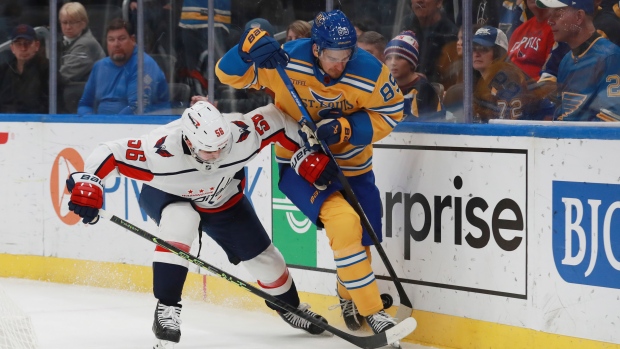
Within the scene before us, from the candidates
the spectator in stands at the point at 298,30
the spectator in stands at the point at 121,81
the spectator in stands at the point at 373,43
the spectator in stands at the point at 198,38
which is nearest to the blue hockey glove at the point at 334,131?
the spectator in stands at the point at 373,43

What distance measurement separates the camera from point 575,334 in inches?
141

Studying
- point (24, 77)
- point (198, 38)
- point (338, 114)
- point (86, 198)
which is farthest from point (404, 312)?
point (24, 77)

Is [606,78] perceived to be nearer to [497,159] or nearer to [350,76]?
[497,159]

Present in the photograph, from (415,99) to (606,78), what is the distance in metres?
0.94

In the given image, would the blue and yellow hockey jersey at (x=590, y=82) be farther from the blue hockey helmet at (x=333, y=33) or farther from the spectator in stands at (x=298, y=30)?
the spectator in stands at (x=298, y=30)

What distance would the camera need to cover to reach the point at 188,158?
12.8 ft

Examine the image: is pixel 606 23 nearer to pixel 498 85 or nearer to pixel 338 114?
pixel 498 85

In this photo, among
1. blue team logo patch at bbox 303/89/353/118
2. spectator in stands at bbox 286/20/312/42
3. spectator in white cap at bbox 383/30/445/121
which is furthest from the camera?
spectator in stands at bbox 286/20/312/42

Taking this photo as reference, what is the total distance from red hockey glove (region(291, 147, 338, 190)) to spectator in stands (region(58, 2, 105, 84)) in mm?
2153

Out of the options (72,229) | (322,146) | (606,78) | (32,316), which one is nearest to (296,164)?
(322,146)

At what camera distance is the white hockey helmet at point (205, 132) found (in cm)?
373

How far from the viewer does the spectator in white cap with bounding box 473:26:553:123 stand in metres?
3.98

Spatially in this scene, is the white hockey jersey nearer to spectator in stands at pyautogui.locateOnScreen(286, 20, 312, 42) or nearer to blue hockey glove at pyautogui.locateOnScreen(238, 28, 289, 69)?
blue hockey glove at pyautogui.locateOnScreen(238, 28, 289, 69)

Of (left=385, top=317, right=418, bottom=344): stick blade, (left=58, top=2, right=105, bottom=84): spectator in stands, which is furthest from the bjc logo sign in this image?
(left=58, top=2, right=105, bottom=84): spectator in stands
